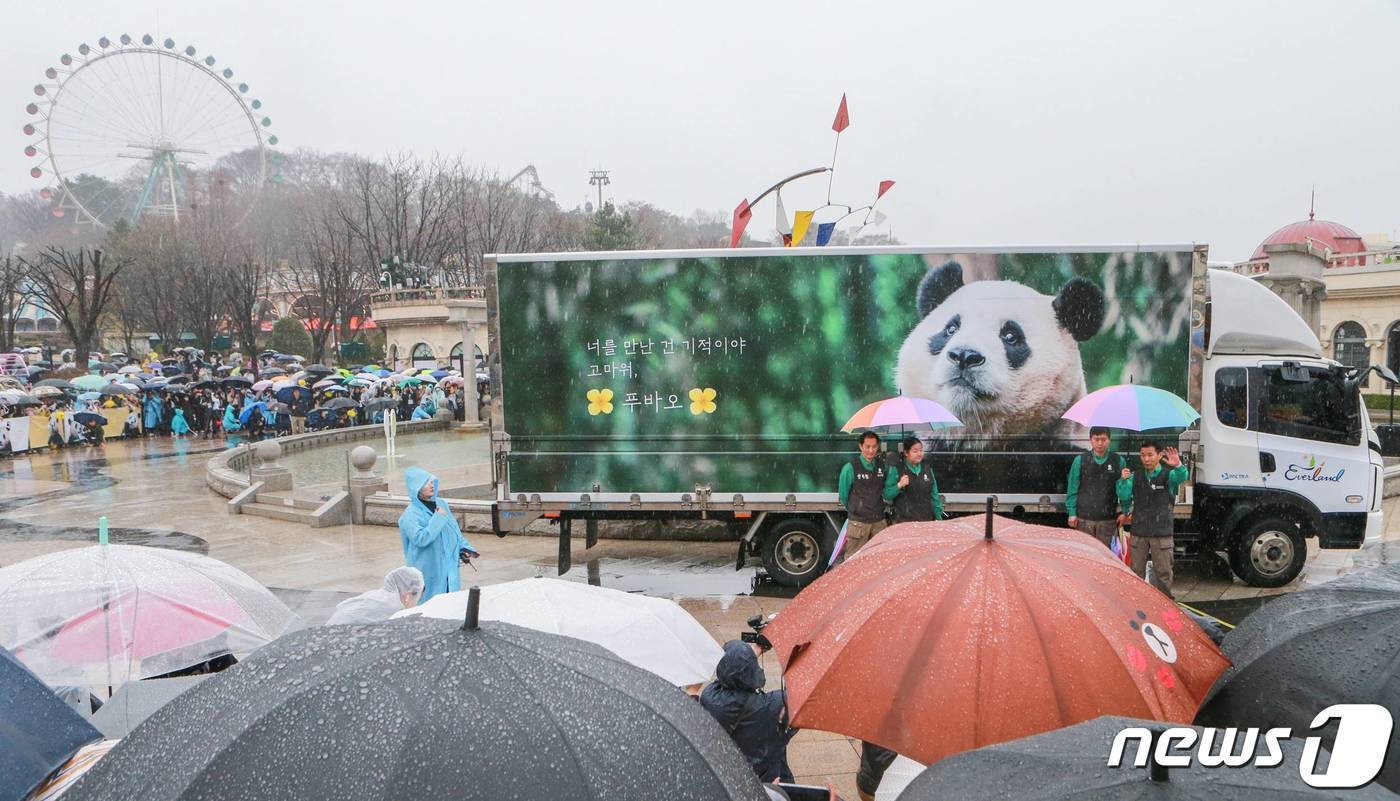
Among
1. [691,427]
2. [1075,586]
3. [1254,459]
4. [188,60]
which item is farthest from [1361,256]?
[188,60]

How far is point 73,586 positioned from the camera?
14.9 feet

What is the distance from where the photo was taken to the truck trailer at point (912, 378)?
9.92 m

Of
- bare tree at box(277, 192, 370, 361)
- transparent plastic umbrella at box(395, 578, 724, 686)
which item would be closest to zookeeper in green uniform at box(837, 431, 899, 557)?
transparent plastic umbrella at box(395, 578, 724, 686)

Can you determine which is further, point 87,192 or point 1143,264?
point 87,192

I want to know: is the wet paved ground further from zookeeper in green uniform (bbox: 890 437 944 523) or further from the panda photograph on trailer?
the panda photograph on trailer

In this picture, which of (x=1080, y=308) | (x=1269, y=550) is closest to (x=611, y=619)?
(x=1080, y=308)

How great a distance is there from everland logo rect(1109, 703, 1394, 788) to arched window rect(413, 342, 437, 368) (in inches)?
1925

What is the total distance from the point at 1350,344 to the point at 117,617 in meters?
49.4

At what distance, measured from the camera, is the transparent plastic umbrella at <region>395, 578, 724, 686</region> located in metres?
4.35

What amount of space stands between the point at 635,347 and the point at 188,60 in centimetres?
7645

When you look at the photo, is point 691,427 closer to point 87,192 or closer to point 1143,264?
point 1143,264

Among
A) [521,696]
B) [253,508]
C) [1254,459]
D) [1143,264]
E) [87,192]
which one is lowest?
[253,508]

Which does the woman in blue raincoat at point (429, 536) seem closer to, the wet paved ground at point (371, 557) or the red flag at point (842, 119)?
the wet paved ground at point (371, 557)

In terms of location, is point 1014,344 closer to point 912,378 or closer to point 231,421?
point 912,378
